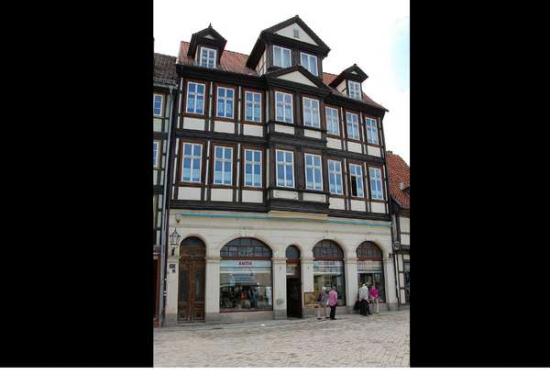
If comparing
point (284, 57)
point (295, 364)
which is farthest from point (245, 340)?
point (284, 57)

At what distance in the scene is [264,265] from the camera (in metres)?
14.1

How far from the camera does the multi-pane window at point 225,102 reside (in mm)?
14531

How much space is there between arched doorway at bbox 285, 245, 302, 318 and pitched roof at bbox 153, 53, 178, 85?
781 cm

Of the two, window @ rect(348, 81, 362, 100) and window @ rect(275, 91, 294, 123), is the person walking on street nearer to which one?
window @ rect(275, 91, 294, 123)

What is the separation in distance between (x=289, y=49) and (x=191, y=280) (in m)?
10.2

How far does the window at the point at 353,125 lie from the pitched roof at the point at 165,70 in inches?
306

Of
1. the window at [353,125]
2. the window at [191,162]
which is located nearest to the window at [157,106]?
the window at [191,162]

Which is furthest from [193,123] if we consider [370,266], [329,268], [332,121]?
[370,266]

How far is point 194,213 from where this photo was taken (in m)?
13.3

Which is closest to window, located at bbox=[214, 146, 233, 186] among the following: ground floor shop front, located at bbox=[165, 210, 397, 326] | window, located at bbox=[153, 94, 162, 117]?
ground floor shop front, located at bbox=[165, 210, 397, 326]

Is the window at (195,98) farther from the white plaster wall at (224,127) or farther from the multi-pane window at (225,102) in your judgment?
the white plaster wall at (224,127)

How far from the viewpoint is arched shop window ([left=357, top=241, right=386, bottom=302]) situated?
16141 millimetres
